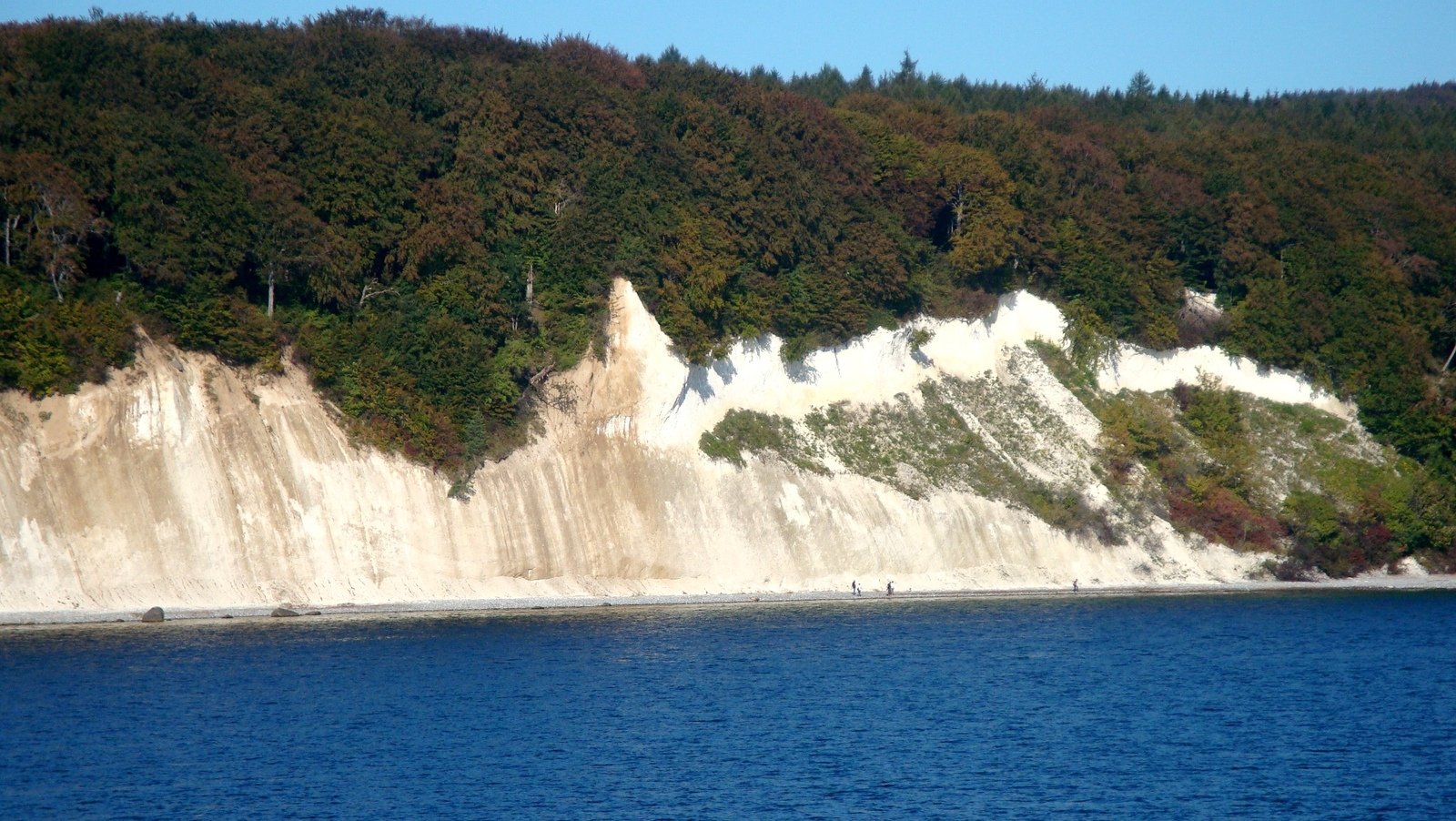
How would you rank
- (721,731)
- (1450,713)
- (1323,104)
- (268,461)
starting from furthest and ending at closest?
(1323,104) < (268,461) < (1450,713) < (721,731)

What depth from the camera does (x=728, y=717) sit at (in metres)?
39.2

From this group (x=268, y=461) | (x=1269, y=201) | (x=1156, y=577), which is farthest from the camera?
(x=1269, y=201)

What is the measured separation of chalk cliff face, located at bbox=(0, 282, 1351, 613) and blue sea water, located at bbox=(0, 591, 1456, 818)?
2.60m

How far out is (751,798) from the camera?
31.5 m

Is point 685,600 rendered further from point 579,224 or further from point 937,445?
point 579,224

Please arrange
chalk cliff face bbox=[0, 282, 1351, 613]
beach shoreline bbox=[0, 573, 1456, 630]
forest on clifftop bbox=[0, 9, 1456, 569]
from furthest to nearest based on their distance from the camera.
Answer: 1. forest on clifftop bbox=[0, 9, 1456, 569]
2. chalk cliff face bbox=[0, 282, 1351, 613]
3. beach shoreline bbox=[0, 573, 1456, 630]

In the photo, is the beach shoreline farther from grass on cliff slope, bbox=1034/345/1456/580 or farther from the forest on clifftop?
the forest on clifftop

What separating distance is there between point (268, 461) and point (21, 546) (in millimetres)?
8301

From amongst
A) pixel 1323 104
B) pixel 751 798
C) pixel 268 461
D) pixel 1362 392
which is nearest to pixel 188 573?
pixel 268 461

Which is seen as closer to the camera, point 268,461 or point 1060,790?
point 1060,790

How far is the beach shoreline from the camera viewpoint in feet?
158

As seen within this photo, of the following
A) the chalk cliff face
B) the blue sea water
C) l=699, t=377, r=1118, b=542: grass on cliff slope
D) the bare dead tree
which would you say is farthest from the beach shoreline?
the bare dead tree

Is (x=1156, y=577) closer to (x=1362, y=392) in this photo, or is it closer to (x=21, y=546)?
(x=1362, y=392)

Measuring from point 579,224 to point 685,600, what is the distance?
15.8 meters
